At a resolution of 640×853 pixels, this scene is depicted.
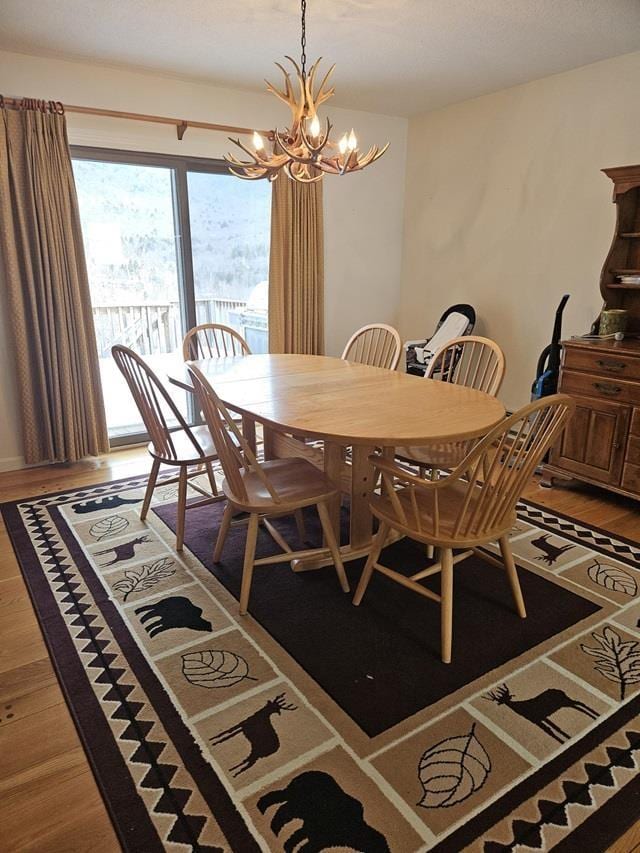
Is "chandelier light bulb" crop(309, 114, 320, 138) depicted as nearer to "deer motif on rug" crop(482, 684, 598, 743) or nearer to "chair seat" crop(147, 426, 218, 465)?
"chair seat" crop(147, 426, 218, 465)

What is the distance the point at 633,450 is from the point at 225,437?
2.19 m

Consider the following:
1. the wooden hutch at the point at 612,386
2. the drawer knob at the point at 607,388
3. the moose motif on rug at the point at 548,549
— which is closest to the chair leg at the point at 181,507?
the moose motif on rug at the point at 548,549

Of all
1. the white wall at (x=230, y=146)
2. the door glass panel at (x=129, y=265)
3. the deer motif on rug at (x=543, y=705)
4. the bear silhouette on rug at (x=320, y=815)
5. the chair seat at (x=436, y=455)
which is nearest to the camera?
the bear silhouette on rug at (x=320, y=815)

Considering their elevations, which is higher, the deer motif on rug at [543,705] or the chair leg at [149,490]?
the chair leg at [149,490]

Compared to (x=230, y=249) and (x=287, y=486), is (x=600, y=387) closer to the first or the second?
(x=287, y=486)

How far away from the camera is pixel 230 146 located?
4.10 metres

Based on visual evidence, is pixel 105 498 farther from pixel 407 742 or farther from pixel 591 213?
pixel 591 213

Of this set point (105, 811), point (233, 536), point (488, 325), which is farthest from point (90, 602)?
point (488, 325)

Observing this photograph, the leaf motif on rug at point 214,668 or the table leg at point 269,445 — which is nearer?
the leaf motif on rug at point 214,668

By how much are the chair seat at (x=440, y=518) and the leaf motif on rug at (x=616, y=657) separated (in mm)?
532

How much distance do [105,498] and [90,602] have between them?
1.08 m

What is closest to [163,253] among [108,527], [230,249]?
[230,249]

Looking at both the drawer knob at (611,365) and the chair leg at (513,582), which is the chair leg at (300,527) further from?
the drawer knob at (611,365)

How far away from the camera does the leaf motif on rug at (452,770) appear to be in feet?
4.69
